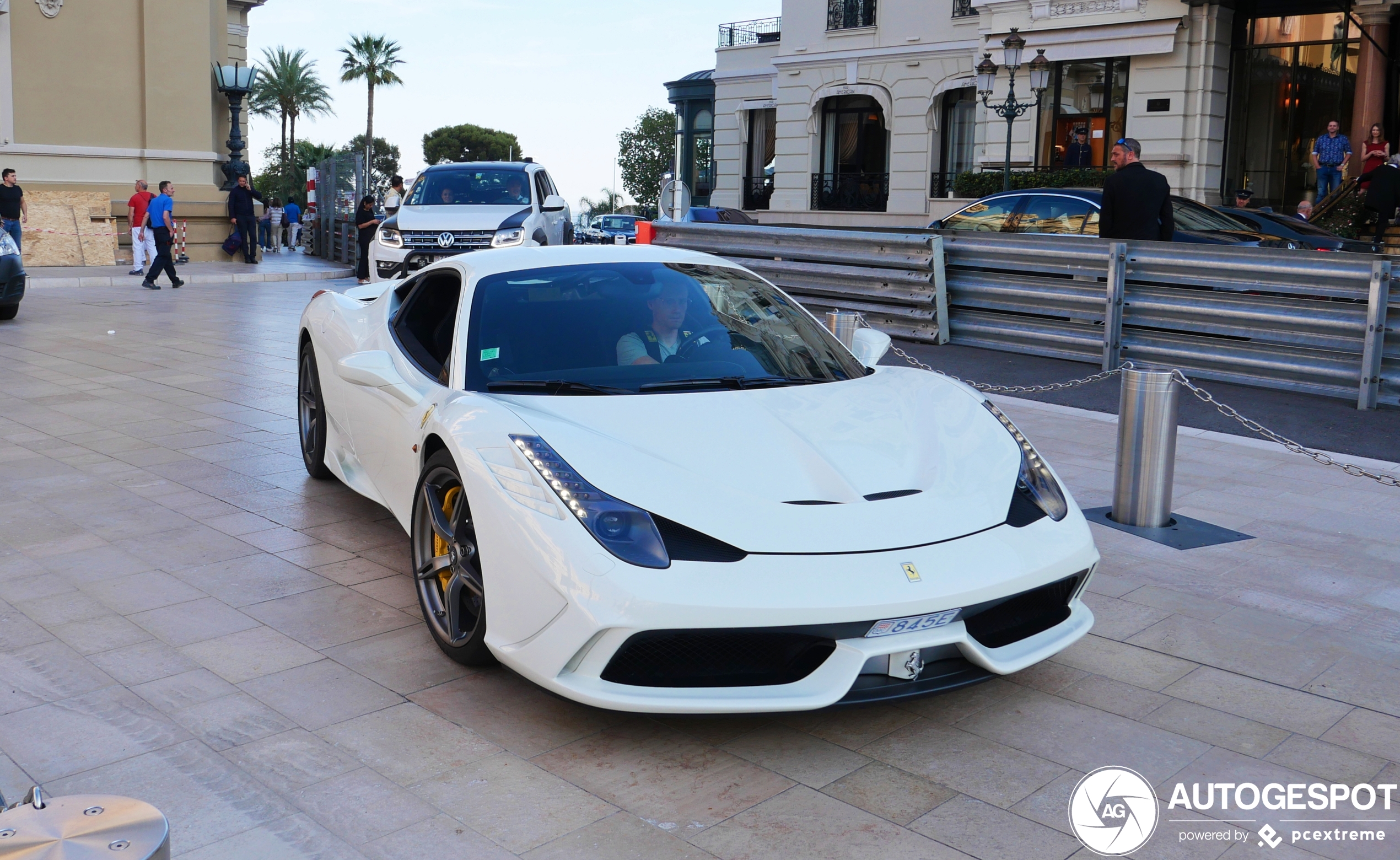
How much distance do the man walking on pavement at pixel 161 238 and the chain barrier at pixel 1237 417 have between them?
46.7 feet

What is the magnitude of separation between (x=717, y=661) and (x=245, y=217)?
25755 mm

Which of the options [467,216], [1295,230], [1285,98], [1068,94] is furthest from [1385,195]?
[467,216]

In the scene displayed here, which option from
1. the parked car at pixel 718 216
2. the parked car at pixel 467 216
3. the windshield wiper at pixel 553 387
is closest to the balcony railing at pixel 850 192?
the parked car at pixel 718 216

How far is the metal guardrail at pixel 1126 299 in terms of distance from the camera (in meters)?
8.68

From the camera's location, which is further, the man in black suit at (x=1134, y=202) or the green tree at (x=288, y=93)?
the green tree at (x=288, y=93)

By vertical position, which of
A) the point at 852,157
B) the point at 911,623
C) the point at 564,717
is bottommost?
the point at 564,717

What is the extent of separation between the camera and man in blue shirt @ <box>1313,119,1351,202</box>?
20656mm

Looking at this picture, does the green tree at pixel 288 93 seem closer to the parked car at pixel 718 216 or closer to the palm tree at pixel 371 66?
the palm tree at pixel 371 66

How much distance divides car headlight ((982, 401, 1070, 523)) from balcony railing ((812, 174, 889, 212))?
30.3m

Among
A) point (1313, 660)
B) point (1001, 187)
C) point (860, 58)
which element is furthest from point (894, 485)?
point (860, 58)

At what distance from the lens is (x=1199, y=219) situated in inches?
472

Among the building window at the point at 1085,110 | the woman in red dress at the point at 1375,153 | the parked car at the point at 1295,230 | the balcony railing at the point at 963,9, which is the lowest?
the parked car at the point at 1295,230

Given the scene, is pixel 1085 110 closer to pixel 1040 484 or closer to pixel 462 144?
pixel 1040 484

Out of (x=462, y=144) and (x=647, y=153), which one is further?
(x=462, y=144)
